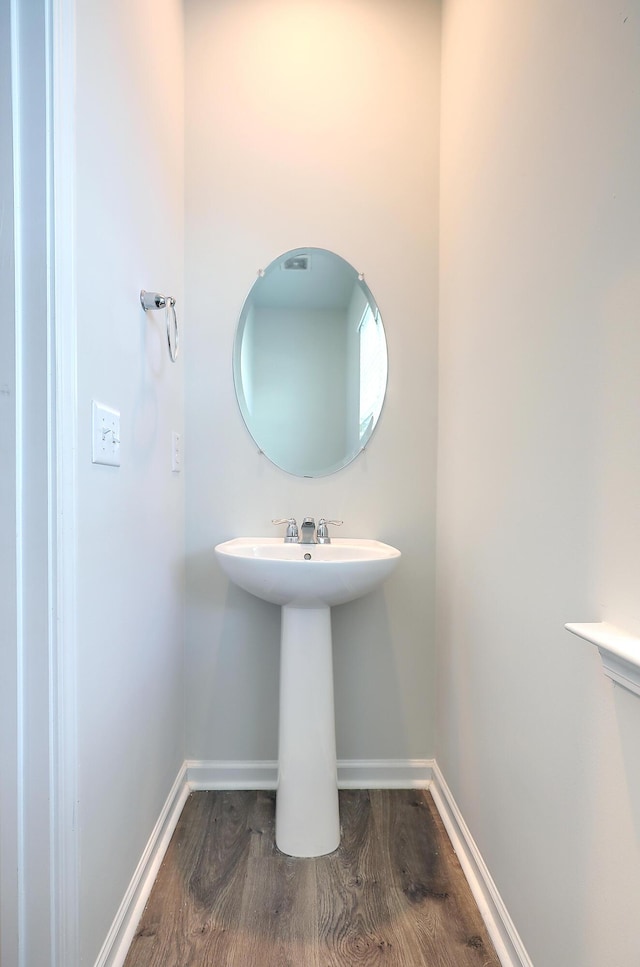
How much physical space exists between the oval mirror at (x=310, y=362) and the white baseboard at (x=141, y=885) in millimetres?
1034

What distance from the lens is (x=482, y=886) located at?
3.72 feet

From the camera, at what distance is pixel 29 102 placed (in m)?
0.74

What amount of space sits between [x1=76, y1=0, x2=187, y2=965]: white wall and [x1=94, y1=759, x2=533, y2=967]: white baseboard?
0.20ft

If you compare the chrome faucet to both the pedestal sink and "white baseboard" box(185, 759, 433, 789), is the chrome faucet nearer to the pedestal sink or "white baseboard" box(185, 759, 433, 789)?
the pedestal sink

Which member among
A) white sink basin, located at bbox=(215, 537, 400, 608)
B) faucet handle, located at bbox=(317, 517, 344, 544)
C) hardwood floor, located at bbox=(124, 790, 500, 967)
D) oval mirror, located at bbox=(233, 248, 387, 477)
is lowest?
hardwood floor, located at bbox=(124, 790, 500, 967)

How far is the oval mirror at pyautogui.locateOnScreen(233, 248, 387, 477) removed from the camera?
1.59 metres

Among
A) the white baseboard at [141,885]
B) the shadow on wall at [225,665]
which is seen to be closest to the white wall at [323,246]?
the shadow on wall at [225,665]

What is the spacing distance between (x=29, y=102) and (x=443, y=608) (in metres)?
1.48

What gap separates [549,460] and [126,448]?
848 millimetres

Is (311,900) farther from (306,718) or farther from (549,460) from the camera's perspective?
(549,460)

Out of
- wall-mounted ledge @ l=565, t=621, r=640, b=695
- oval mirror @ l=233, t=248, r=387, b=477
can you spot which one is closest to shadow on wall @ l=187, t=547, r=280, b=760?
oval mirror @ l=233, t=248, r=387, b=477

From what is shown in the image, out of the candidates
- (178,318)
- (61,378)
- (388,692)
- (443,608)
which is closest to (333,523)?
(443,608)

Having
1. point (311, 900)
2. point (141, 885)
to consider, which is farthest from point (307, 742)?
point (141, 885)

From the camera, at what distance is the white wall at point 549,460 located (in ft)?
2.20
